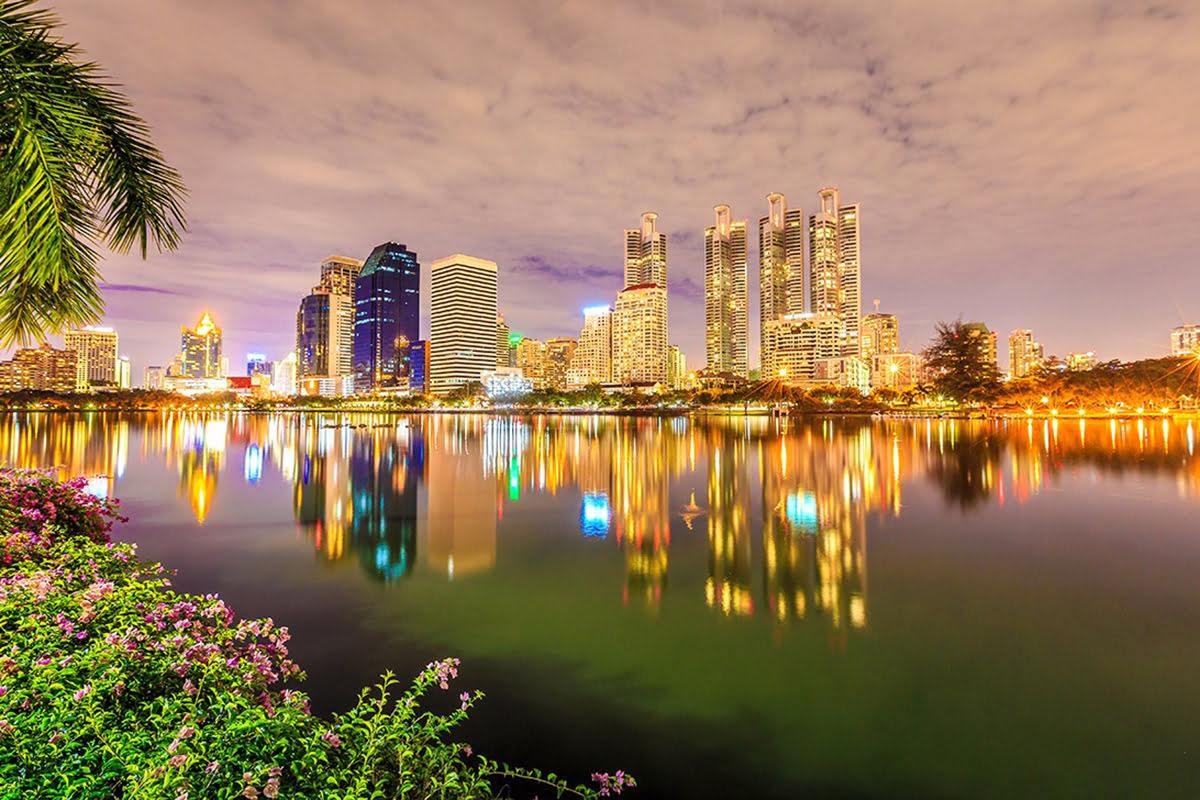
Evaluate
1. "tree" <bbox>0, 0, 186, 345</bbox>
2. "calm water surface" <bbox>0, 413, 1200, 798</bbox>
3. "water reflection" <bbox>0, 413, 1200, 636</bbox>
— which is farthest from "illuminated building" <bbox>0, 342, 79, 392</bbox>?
"tree" <bbox>0, 0, 186, 345</bbox>

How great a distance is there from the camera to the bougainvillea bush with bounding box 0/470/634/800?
2633 millimetres

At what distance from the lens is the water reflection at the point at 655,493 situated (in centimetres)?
1176

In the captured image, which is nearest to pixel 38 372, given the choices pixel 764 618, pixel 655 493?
pixel 655 493

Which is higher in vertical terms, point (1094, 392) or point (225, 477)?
point (1094, 392)

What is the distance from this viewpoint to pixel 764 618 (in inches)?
367

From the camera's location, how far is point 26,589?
4.72 metres

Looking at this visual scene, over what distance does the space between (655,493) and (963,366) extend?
101 m

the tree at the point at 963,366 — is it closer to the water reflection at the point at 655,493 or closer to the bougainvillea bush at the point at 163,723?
the water reflection at the point at 655,493

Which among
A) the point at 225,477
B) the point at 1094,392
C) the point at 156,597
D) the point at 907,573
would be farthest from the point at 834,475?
the point at 1094,392

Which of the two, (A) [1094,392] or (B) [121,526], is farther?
(A) [1094,392]

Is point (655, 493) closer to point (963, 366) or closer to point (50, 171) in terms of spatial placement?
point (50, 171)

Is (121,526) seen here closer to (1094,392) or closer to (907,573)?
(907,573)

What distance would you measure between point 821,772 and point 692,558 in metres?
7.03

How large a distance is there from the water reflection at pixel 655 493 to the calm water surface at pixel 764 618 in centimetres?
15
